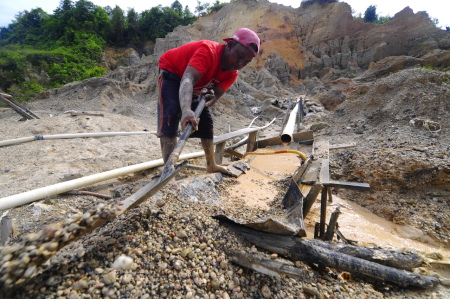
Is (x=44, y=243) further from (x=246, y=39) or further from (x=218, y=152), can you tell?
(x=218, y=152)

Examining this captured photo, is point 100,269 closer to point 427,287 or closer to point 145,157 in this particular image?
point 427,287

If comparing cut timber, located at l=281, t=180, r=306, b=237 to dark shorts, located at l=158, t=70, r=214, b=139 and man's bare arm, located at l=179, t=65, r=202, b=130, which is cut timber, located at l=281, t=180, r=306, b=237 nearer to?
man's bare arm, located at l=179, t=65, r=202, b=130

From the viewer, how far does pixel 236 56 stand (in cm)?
201

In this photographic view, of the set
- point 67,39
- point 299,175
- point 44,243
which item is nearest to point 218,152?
point 299,175

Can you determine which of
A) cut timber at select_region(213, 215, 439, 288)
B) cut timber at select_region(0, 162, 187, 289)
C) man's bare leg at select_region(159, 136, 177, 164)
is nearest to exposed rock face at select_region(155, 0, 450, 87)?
man's bare leg at select_region(159, 136, 177, 164)

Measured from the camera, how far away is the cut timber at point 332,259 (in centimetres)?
100

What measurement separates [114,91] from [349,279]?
10.9 m

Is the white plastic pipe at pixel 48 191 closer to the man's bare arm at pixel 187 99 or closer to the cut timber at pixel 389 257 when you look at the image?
the man's bare arm at pixel 187 99

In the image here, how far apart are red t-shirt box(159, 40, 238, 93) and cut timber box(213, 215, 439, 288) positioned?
4.79ft

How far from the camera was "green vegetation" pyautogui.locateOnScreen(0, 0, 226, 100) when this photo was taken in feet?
40.5

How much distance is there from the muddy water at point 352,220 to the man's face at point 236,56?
137 cm

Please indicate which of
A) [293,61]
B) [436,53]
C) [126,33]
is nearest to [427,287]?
[436,53]

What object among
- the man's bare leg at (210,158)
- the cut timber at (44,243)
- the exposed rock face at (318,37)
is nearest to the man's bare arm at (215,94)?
the man's bare leg at (210,158)

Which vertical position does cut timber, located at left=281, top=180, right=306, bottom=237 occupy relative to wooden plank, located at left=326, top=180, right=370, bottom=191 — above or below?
below
